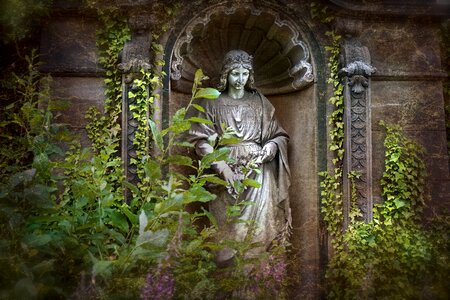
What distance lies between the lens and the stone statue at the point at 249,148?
245 inches

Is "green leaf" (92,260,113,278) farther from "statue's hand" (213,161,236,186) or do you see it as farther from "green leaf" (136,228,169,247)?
"statue's hand" (213,161,236,186)

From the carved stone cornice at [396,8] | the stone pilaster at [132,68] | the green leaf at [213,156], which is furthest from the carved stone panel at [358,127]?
the green leaf at [213,156]

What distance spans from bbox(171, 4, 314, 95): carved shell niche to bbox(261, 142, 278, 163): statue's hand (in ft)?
2.59

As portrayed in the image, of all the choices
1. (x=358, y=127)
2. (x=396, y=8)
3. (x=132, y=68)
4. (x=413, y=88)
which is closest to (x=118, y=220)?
(x=132, y=68)

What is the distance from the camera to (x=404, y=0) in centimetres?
683

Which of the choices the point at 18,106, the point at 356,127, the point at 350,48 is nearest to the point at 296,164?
the point at 356,127

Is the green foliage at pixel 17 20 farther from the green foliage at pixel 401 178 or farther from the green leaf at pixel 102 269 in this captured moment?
the green leaf at pixel 102 269

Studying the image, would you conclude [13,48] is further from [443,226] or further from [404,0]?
[443,226]

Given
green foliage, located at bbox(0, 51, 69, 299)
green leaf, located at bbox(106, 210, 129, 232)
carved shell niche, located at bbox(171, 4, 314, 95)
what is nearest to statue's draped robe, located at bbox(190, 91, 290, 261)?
carved shell niche, located at bbox(171, 4, 314, 95)

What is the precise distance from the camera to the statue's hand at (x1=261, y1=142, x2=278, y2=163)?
6.33 meters

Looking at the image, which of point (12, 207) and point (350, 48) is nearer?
point (12, 207)

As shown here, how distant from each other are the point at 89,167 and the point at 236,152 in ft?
8.34

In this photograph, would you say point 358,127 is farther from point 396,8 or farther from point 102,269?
point 102,269

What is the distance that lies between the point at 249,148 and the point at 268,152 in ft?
0.63
